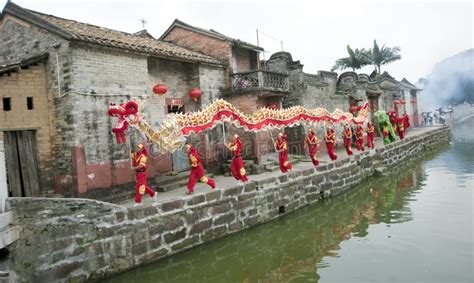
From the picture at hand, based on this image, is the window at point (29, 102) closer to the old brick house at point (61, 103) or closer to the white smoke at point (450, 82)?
the old brick house at point (61, 103)

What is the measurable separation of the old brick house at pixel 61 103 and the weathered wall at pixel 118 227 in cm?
263

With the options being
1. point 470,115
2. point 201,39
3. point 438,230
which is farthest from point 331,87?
point 470,115

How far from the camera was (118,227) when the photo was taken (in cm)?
777

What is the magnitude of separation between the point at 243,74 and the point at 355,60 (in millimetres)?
23354

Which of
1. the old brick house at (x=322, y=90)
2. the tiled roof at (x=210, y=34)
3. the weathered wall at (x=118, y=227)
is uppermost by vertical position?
the tiled roof at (x=210, y=34)

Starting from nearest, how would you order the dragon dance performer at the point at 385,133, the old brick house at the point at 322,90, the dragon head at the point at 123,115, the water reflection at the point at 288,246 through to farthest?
the water reflection at the point at 288,246
the dragon head at the point at 123,115
the old brick house at the point at 322,90
the dragon dance performer at the point at 385,133

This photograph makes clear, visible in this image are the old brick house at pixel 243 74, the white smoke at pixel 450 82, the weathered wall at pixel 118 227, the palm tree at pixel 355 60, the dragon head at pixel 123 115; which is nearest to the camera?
the weathered wall at pixel 118 227

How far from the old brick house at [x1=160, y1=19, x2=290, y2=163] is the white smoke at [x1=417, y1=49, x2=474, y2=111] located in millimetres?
33785

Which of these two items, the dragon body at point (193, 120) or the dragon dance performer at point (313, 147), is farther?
the dragon dance performer at point (313, 147)

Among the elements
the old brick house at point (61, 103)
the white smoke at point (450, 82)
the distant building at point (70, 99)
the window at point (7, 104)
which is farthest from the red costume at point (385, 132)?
the white smoke at point (450, 82)

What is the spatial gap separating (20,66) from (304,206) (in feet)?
31.7

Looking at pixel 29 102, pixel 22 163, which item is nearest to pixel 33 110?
pixel 29 102

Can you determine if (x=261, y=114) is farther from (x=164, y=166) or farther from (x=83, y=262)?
(x=83, y=262)

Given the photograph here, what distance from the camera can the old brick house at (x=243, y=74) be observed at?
1529 cm
